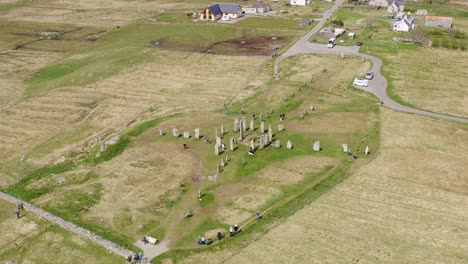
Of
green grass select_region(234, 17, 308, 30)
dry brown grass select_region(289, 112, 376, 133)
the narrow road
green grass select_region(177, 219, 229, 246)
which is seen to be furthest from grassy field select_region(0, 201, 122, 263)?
green grass select_region(234, 17, 308, 30)

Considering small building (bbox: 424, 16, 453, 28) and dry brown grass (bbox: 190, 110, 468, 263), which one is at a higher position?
small building (bbox: 424, 16, 453, 28)

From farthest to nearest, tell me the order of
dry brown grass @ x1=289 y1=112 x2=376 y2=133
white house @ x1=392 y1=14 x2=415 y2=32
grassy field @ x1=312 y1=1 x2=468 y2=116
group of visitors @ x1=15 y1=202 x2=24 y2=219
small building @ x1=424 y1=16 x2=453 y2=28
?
small building @ x1=424 y1=16 x2=453 y2=28
white house @ x1=392 y1=14 x2=415 y2=32
grassy field @ x1=312 y1=1 x2=468 y2=116
dry brown grass @ x1=289 y1=112 x2=376 y2=133
group of visitors @ x1=15 y1=202 x2=24 y2=219

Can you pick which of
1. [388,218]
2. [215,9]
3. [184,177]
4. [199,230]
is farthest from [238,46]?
[388,218]

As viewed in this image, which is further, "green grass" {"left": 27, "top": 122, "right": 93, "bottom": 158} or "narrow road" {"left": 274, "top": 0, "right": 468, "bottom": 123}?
"narrow road" {"left": 274, "top": 0, "right": 468, "bottom": 123}

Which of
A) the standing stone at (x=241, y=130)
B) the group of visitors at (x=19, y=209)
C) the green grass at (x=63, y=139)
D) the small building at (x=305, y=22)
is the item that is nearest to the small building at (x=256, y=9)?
the small building at (x=305, y=22)

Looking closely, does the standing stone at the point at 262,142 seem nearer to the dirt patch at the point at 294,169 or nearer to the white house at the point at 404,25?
the dirt patch at the point at 294,169

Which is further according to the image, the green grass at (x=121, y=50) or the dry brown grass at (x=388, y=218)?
the green grass at (x=121, y=50)

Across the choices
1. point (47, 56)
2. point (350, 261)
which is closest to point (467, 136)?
point (350, 261)

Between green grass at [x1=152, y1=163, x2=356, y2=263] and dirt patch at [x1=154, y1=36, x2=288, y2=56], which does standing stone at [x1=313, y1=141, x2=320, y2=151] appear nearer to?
green grass at [x1=152, y1=163, x2=356, y2=263]
